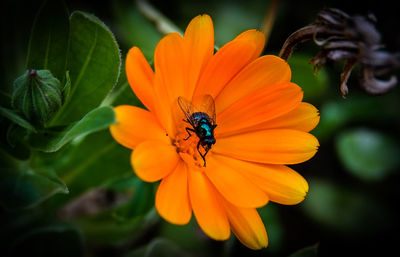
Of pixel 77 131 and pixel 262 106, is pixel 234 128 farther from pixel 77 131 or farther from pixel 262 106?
pixel 77 131

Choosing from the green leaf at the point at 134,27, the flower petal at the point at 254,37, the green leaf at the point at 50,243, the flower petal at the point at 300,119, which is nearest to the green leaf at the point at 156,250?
the green leaf at the point at 50,243

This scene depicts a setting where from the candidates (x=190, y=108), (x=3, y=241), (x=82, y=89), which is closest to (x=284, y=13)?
(x=190, y=108)

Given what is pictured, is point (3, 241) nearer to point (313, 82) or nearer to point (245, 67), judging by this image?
point (245, 67)

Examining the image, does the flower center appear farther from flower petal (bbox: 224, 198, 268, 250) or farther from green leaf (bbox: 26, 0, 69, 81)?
green leaf (bbox: 26, 0, 69, 81)

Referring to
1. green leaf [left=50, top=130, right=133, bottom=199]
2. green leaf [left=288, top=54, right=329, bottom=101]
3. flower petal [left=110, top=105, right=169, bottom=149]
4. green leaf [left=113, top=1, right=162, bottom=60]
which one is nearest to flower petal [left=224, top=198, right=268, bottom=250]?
flower petal [left=110, top=105, right=169, bottom=149]

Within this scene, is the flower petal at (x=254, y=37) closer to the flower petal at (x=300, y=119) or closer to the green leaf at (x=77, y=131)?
the flower petal at (x=300, y=119)
